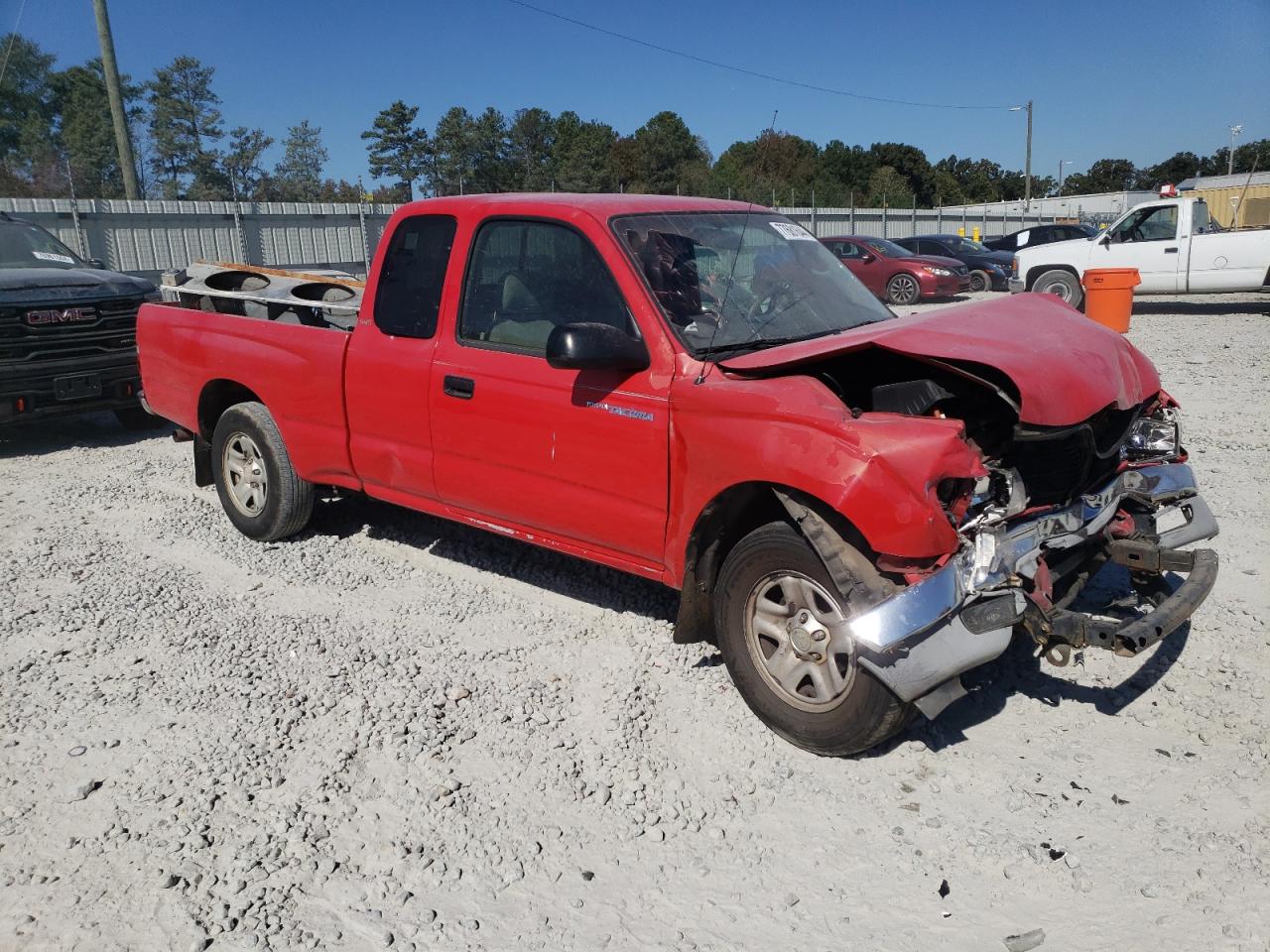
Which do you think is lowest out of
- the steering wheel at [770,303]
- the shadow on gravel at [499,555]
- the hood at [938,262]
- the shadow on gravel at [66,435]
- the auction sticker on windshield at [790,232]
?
Result: the shadow on gravel at [499,555]

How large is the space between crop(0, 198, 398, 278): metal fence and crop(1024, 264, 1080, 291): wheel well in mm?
13208

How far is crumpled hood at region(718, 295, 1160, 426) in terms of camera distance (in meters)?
3.27

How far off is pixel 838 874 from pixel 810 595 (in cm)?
93

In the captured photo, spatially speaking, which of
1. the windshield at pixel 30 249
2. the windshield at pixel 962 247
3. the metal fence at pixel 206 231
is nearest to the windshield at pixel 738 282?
the windshield at pixel 30 249

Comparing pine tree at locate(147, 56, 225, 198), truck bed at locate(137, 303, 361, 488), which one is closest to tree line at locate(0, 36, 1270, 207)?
pine tree at locate(147, 56, 225, 198)

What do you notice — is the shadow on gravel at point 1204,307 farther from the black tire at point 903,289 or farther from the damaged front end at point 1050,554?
the damaged front end at point 1050,554

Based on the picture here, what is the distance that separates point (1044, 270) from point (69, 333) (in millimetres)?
15062

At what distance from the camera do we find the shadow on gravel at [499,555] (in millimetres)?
5102

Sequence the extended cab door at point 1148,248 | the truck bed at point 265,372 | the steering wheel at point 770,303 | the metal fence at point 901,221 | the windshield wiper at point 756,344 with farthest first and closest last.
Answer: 1. the metal fence at point 901,221
2. the extended cab door at point 1148,248
3. the truck bed at point 265,372
4. the steering wheel at point 770,303
5. the windshield wiper at point 756,344

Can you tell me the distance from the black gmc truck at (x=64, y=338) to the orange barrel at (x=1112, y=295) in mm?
12271

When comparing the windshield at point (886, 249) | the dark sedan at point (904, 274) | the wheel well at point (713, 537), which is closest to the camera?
the wheel well at point (713, 537)

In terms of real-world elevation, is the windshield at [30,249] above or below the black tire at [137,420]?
above

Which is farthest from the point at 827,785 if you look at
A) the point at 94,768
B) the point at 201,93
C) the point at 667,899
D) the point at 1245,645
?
the point at 201,93

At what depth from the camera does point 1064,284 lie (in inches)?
677
